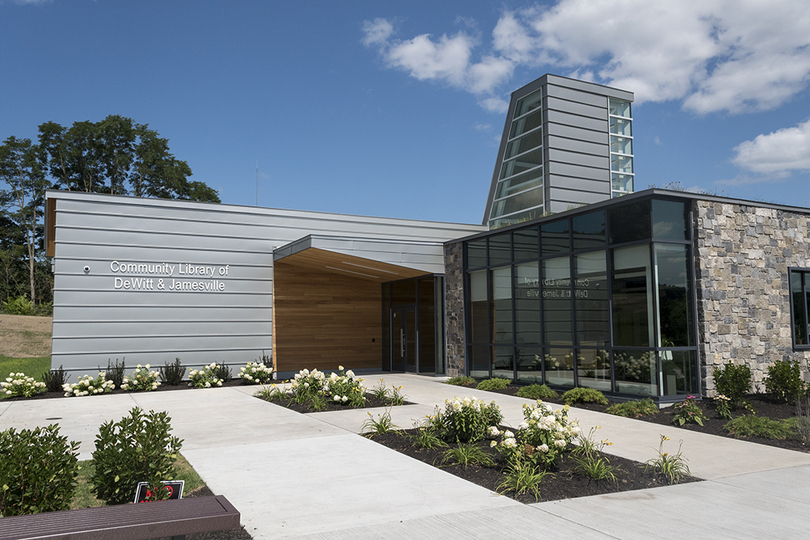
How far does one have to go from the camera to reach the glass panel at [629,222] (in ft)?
35.6

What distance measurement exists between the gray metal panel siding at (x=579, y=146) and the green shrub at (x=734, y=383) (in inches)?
599

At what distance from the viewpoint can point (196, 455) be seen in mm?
7109

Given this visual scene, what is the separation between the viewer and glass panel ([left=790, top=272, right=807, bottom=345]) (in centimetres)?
1239

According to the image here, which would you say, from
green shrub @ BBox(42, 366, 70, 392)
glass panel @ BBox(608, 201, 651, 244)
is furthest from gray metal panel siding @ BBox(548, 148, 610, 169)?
green shrub @ BBox(42, 366, 70, 392)

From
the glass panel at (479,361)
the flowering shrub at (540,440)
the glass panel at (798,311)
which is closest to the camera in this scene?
the flowering shrub at (540,440)

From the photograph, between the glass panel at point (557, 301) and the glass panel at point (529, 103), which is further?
the glass panel at point (529, 103)

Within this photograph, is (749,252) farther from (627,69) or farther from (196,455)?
(627,69)

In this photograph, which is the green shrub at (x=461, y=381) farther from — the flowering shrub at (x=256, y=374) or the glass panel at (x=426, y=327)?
the flowering shrub at (x=256, y=374)

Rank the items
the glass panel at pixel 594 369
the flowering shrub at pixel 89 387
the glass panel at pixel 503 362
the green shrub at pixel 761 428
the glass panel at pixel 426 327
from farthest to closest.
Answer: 1. the glass panel at pixel 426 327
2. the glass panel at pixel 503 362
3. the flowering shrub at pixel 89 387
4. the glass panel at pixel 594 369
5. the green shrub at pixel 761 428

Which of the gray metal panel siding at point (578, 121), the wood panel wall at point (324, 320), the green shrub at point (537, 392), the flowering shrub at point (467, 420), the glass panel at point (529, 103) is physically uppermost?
the glass panel at point (529, 103)

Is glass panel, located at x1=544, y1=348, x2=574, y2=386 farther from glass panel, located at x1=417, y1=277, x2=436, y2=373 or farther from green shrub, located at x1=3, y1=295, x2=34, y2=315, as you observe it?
green shrub, located at x1=3, y1=295, x2=34, y2=315

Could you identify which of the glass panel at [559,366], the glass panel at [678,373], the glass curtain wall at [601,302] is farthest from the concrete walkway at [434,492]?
the glass panel at [559,366]

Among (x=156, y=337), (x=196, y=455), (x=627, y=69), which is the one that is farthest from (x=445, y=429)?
(x=627, y=69)

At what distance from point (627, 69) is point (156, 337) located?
21.4 m
